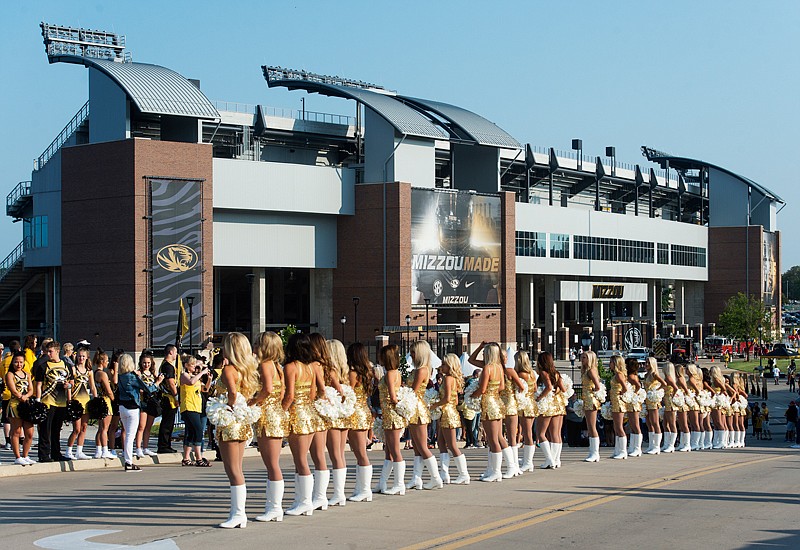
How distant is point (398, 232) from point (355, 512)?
5391 cm

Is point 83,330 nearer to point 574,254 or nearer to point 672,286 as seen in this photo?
point 574,254

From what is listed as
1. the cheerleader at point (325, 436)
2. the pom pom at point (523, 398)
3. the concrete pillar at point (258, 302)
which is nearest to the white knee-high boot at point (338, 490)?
the cheerleader at point (325, 436)

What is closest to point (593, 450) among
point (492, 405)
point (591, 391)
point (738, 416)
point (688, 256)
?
point (591, 391)

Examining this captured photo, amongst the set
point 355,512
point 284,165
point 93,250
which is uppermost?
point 284,165

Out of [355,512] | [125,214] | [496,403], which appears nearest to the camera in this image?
[355,512]

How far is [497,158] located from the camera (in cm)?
7194

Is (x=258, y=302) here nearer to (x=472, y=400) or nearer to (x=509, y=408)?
(x=509, y=408)

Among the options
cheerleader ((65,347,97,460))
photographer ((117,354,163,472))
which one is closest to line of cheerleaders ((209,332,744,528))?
photographer ((117,354,163,472))

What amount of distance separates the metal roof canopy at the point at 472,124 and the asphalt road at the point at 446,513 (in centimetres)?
5411

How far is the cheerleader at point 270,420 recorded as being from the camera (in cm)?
1138

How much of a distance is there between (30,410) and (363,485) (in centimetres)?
→ 610

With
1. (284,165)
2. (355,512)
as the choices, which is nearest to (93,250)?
(284,165)

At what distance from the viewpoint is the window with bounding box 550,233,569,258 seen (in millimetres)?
82256

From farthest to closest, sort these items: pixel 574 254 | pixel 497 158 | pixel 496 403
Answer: pixel 574 254 → pixel 497 158 → pixel 496 403
